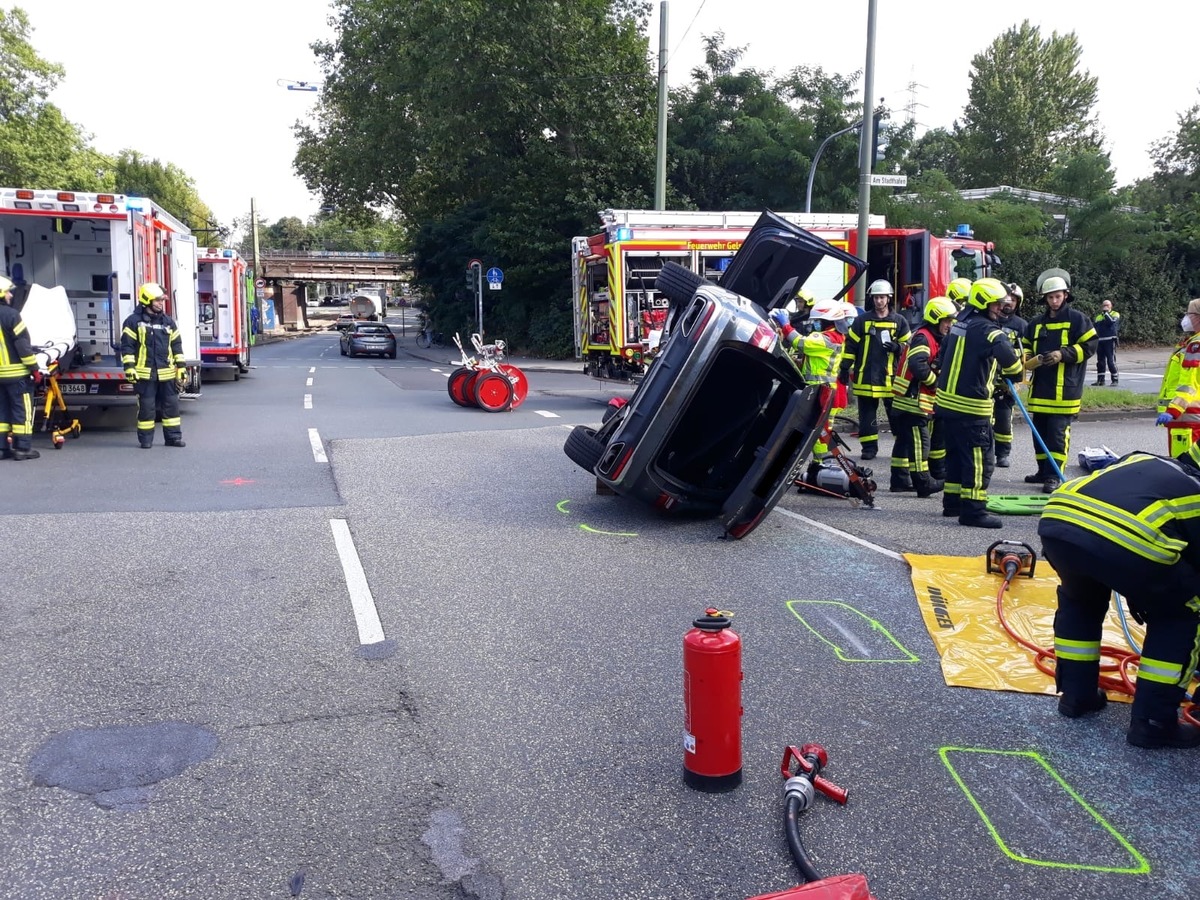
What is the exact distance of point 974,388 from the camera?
25.3 feet

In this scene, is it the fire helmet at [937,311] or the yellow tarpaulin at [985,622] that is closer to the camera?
the yellow tarpaulin at [985,622]

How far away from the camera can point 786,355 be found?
7.58 meters

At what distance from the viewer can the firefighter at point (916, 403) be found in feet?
28.8

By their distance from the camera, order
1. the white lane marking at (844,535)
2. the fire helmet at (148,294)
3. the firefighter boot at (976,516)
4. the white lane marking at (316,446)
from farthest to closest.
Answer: the fire helmet at (148,294)
the white lane marking at (316,446)
the firefighter boot at (976,516)
the white lane marking at (844,535)

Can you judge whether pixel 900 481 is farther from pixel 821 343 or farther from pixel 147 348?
pixel 147 348

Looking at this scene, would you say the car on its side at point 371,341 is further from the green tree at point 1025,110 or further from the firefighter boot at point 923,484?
the green tree at point 1025,110

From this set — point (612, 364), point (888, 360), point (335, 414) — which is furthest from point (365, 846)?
point (612, 364)

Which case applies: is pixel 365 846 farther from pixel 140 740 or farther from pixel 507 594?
pixel 507 594

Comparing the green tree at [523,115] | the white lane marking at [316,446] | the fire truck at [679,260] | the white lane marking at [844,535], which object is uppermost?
the green tree at [523,115]

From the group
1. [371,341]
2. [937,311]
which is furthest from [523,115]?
[937,311]

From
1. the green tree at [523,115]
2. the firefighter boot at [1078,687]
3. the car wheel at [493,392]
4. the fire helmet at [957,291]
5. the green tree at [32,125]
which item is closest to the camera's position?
the firefighter boot at [1078,687]

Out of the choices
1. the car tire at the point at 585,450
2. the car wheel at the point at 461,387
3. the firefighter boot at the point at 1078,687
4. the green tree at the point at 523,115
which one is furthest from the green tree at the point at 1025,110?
the firefighter boot at the point at 1078,687

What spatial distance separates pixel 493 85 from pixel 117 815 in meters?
30.6

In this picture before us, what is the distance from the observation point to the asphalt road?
10.3ft
